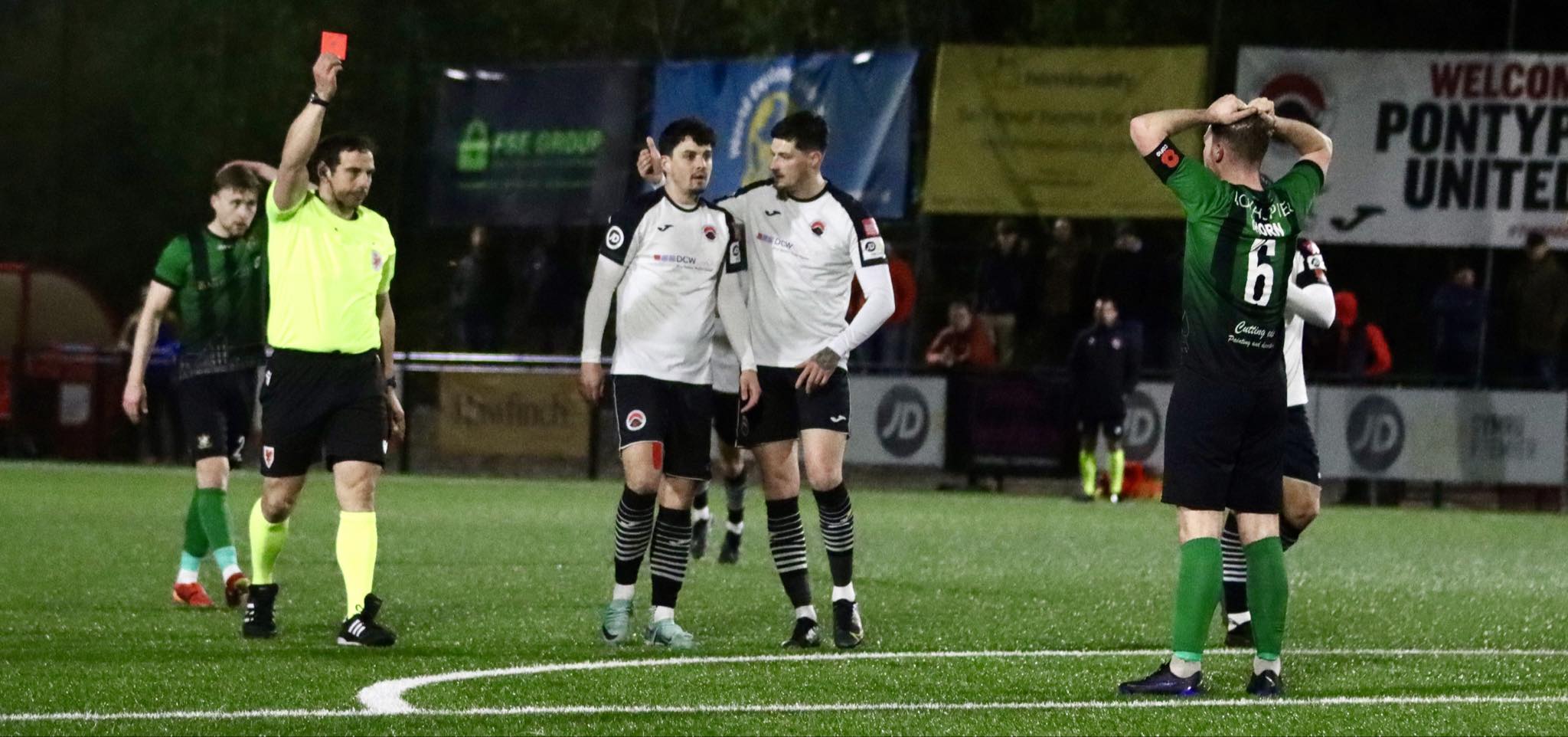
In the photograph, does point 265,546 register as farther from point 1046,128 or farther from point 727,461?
point 1046,128

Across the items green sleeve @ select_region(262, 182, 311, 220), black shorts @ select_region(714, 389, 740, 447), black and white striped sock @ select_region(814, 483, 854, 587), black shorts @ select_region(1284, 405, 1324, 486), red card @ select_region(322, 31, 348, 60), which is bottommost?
black and white striped sock @ select_region(814, 483, 854, 587)

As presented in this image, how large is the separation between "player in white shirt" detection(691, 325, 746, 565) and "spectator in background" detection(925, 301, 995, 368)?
912 centimetres

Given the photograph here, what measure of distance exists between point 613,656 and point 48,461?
1772cm

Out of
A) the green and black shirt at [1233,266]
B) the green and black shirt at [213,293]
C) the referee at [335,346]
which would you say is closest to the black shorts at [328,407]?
the referee at [335,346]

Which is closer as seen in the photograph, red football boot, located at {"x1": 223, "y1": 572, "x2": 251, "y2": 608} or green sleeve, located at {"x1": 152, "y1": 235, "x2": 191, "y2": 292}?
green sleeve, located at {"x1": 152, "y1": 235, "x2": 191, "y2": 292}

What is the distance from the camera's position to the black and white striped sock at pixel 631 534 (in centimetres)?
930

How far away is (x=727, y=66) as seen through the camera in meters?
25.0

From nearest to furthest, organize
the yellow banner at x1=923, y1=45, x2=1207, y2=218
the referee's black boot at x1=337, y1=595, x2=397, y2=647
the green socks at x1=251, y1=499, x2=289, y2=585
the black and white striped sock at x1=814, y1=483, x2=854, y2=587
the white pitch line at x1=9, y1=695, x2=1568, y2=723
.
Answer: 1. the white pitch line at x1=9, y1=695, x2=1568, y2=723
2. the referee's black boot at x1=337, y1=595, x2=397, y2=647
3. the black and white striped sock at x1=814, y1=483, x2=854, y2=587
4. the green socks at x1=251, y1=499, x2=289, y2=585
5. the yellow banner at x1=923, y1=45, x2=1207, y2=218

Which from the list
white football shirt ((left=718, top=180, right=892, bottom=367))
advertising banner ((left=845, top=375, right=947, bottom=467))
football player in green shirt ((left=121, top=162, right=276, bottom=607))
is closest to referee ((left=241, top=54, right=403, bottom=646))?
football player in green shirt ((left=121, top=162, right=276, bottom=607))

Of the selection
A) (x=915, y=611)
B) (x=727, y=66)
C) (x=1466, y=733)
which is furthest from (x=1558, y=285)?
(x=1466, y=733)

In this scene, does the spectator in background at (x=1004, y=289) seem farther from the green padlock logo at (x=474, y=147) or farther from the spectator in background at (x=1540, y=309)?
the green padlock logo at (x=474, y=147)

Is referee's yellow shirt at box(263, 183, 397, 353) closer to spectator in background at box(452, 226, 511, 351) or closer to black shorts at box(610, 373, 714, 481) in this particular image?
black shorts at box(610, 373, 714, 481)

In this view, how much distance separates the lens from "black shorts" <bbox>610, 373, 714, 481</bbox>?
30.1ft

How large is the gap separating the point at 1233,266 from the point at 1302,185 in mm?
386
